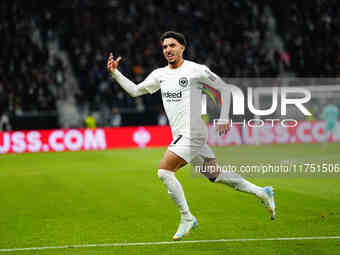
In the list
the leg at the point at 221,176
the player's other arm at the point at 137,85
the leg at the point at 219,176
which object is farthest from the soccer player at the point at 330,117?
the player's other arm at the point at 137,85

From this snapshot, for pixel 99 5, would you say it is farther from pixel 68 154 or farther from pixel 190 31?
pixel 68 154

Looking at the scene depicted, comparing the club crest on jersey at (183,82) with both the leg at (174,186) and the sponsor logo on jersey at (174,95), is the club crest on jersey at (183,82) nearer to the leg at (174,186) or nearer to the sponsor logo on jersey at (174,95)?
the sponsor logo on jersey at (174,95)

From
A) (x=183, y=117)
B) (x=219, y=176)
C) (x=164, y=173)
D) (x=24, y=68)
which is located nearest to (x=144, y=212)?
(x=219, y=176)

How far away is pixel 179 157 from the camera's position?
700cm

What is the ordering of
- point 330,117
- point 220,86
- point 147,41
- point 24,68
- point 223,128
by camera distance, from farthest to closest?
point 147,41
point 24,68
point 330,117
point 220,86
point 223,128

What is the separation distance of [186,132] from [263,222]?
2.07m

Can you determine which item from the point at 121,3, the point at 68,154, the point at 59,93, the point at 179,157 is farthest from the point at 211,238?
the point at 121,3

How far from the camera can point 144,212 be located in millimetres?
9562

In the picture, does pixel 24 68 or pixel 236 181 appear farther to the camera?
pixel 24 68

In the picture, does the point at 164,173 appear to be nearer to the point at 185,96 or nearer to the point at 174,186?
the point at 174,186

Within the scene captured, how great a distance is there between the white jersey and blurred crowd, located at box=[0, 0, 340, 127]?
64.5ft

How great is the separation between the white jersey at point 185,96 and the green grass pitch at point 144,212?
4.35 ft

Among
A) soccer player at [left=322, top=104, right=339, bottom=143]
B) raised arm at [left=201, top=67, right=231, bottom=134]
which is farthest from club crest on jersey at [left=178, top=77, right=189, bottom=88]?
soccer player at [left=322, top=104, right=339, bottom=143]

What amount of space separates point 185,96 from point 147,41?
76.9 feet
